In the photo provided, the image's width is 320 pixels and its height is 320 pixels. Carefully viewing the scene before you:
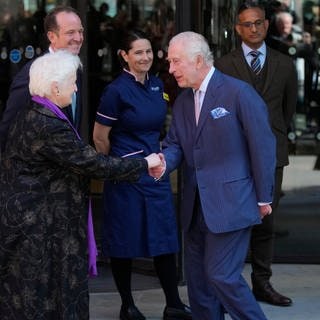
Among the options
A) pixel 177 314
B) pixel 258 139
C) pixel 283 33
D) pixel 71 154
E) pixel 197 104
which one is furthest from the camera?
pixel 283 33

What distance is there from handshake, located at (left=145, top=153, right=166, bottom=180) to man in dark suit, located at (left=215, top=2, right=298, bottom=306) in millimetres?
1231

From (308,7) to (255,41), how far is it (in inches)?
51.6

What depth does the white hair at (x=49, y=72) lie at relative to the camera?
15.7 ft

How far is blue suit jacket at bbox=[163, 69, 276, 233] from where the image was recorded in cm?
496

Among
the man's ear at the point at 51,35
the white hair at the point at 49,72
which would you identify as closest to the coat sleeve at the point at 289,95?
the man's ear at the point at 51,35

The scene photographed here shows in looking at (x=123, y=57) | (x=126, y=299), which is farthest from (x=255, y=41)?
(x=126, y=299)

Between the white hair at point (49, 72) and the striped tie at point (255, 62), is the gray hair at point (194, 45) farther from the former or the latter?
the striped tie at point (255, 62)

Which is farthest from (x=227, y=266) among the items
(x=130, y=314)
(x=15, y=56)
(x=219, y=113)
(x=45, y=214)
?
(x=15, y=56)

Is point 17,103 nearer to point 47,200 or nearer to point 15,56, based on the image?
point 47,200

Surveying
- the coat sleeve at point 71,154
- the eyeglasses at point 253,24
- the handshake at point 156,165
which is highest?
the eyeglasses at point 253,24

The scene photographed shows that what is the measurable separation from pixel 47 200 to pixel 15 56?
3.02m

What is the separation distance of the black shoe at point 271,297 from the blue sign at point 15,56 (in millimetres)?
2607

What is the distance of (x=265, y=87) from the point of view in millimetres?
6227

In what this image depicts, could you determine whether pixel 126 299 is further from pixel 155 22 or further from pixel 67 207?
pixel 155 22
